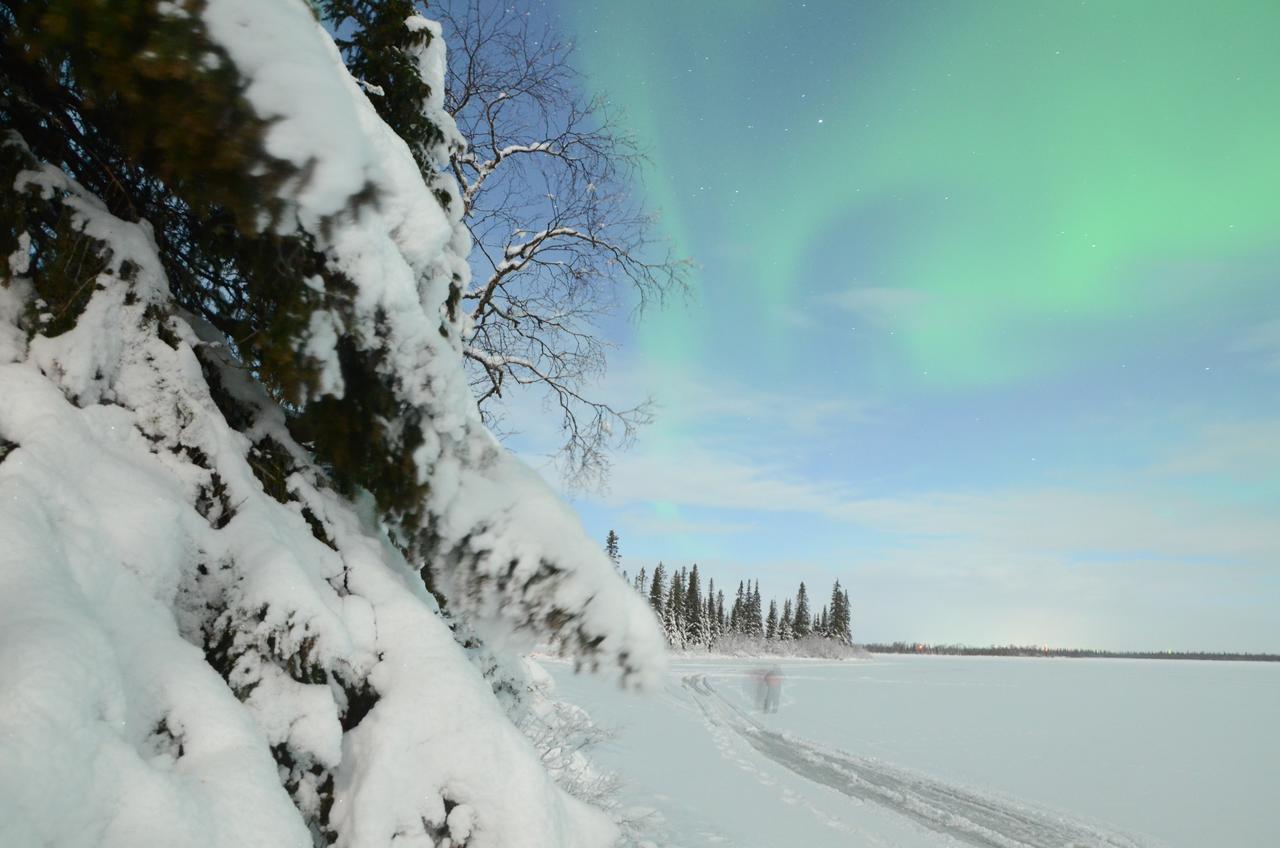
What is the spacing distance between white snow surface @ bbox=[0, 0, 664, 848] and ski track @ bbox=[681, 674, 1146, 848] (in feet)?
36.0

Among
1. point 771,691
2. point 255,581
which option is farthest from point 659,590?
point 255,581

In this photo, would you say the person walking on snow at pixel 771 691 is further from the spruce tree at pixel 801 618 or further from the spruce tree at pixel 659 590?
the spruce tree at pixel 801 618

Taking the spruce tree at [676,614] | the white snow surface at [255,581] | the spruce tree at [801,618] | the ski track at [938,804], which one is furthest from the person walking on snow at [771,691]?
the spruce tree at [801,618]

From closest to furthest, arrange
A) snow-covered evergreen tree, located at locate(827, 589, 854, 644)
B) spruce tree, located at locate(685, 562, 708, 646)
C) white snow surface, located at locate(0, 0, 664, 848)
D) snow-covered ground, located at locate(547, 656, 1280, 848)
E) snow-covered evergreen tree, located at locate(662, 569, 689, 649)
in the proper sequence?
1. white snow surface, located at locate(0, 0, 664, 848)
2. snow-covered ground, located at locate(547, 656, 1280, 848)
3. snow-covered evergreen tree, located at locate(662, 569, 689, 649)
4. spruce tree, located at locate(685, 562, 708, 646)
5. snow-covered evergreen tree, located at locate(827, 589, 854, 644)

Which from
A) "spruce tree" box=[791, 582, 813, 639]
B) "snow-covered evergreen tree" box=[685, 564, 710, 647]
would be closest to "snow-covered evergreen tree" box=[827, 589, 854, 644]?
"spruce tree" box=[791, 582, 813, 639]

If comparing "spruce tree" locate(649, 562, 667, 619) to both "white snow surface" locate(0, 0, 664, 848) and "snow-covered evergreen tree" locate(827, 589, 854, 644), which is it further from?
"white snow surface" locate(0, 0, 664, 848)

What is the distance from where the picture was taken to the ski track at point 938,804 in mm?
10844

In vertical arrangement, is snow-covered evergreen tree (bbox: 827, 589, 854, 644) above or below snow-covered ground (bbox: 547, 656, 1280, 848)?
above

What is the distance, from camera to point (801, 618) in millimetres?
86625

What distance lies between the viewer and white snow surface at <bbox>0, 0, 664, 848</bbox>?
146cm

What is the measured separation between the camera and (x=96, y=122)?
2.62 metres

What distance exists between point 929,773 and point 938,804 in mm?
2715

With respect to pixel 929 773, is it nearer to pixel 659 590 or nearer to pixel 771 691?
pixel 771 691

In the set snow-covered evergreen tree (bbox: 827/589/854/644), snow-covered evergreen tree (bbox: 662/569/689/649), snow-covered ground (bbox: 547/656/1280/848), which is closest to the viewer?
snow-covered ground (bbox: 547/656/1280/848)
